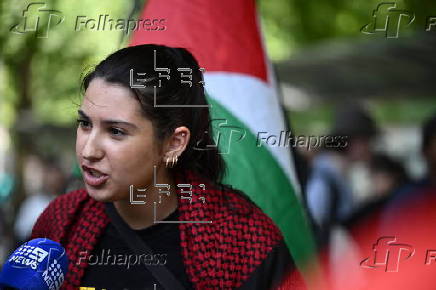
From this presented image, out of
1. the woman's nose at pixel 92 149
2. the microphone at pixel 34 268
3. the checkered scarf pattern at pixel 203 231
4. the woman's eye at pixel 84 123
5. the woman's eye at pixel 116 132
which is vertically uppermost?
the woman's eye at pixel 84 123

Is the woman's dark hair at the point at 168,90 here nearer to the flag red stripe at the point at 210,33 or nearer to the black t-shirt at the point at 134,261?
the black t-shirt at the point at 134,261

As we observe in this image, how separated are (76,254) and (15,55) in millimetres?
2916

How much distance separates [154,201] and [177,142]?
0.21 metres

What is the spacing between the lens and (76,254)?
254cm

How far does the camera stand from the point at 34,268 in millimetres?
2139

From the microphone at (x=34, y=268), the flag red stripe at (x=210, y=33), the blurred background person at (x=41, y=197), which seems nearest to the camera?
the microphone at (x=34, y=268)

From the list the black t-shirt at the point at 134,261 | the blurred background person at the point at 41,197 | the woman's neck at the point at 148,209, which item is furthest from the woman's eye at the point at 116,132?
the blurred background person at the point at 41,197

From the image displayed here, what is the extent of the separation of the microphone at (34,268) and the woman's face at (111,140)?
0.28m

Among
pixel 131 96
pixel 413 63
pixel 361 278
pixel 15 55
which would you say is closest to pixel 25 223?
pixel 15 55

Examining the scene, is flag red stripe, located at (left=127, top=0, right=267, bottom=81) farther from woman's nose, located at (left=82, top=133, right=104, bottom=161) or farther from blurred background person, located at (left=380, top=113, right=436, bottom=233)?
blurred background person, located at (left=380, top=113, right=436, bottom=233)

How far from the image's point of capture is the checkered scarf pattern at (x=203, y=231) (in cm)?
247

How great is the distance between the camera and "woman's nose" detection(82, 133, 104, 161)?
2.39 m

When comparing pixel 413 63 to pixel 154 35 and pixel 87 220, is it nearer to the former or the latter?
pixel 154 35

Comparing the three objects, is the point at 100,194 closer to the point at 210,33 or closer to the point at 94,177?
the point at 94,177
